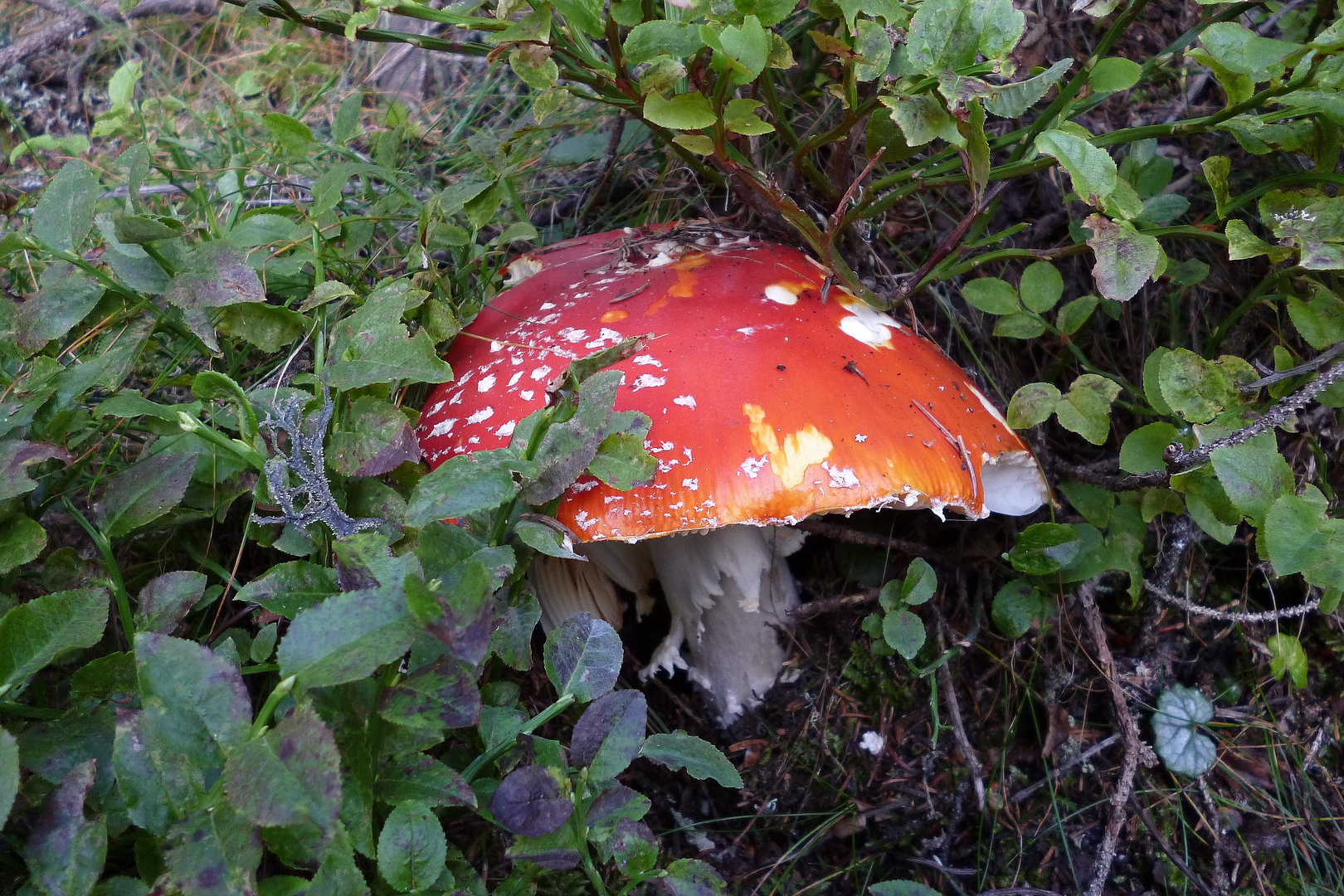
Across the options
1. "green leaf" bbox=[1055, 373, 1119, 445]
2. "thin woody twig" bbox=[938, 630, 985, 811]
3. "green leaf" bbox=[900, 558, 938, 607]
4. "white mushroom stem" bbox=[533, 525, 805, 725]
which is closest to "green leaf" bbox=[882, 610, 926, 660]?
"green leaf" bbox=[900, 558, 938, 607]

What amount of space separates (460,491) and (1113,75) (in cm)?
132

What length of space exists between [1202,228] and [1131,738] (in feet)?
3.30

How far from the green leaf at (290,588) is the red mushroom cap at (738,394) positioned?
349 mm

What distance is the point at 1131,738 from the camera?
172cm

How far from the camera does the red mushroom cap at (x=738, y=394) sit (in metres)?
1.30

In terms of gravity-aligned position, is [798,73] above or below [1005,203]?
above

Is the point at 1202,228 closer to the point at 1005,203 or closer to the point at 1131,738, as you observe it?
the point at 1005,203

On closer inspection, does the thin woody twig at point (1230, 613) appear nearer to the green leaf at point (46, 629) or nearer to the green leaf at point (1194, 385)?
the green leaf at point (1194, 385)

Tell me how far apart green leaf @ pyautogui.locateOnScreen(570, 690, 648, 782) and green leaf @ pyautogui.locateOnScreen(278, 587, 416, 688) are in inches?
13.2

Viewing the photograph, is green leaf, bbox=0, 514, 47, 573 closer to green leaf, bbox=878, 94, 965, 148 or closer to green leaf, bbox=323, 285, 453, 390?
green leaf, bbox=323, 285, 453, 390

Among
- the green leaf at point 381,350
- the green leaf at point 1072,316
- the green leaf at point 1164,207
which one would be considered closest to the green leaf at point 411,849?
the green leaf at point 381,350

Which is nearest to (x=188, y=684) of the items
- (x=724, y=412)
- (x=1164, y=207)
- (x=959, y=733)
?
(x=724, y=412)

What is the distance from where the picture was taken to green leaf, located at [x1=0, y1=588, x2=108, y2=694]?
1059 millimetres

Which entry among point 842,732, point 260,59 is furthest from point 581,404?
point 260,59
